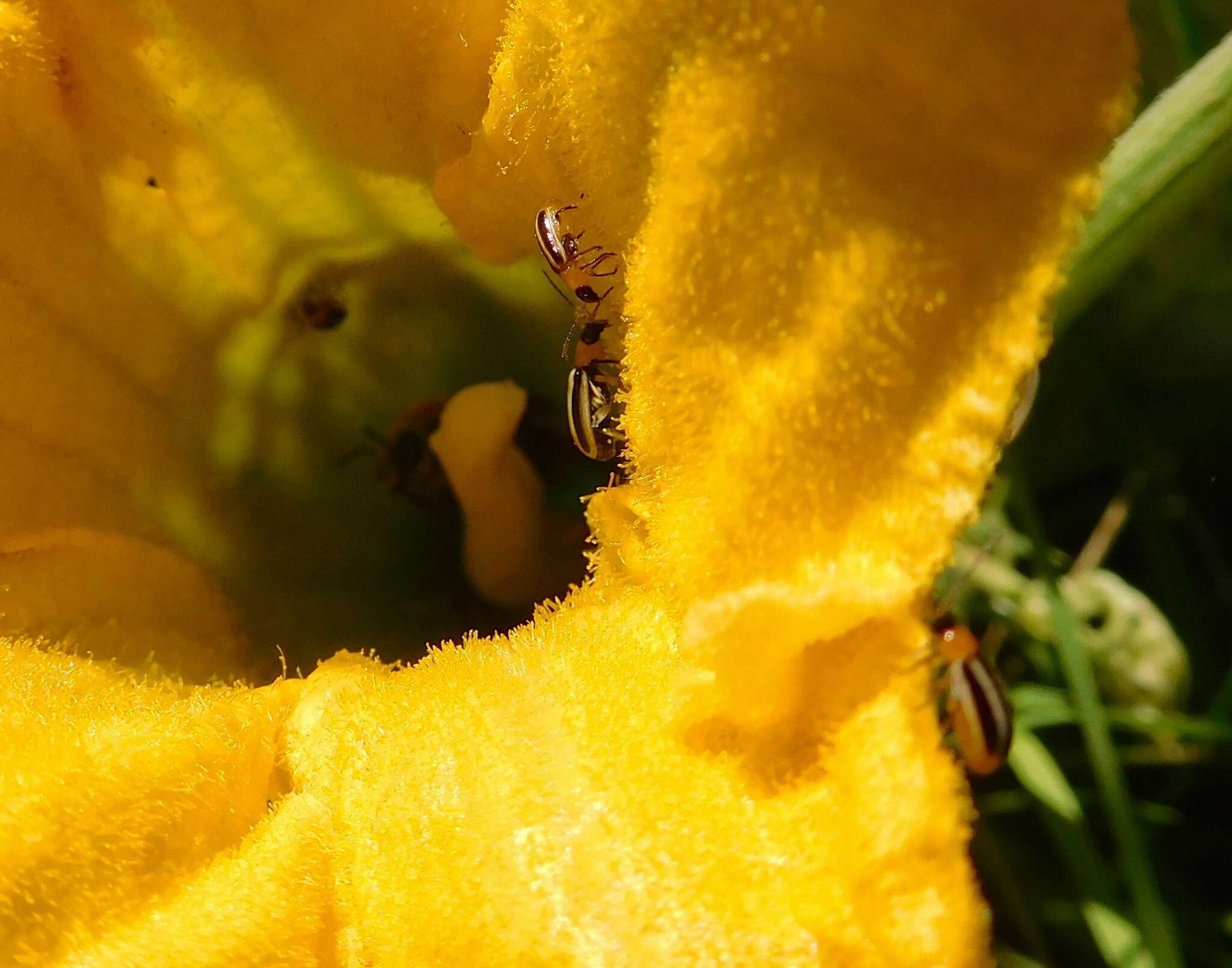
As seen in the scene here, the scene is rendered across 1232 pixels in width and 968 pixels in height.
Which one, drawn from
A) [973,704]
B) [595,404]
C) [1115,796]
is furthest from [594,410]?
[1115,796]

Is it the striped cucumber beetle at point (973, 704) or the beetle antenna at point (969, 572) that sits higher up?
the beetle antenna at point (969, 572)

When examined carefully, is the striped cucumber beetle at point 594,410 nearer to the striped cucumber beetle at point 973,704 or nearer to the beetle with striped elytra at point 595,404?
the beetle with striped elytra at point 595,404

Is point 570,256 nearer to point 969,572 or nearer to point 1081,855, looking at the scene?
point 969,572

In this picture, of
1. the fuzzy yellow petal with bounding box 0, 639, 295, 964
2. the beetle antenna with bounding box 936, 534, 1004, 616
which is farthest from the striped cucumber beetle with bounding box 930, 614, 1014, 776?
the fuzzy yellow petal with bounding box 0, 639, 295, 964

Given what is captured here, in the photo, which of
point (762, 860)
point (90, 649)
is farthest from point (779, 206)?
point (90, 649)

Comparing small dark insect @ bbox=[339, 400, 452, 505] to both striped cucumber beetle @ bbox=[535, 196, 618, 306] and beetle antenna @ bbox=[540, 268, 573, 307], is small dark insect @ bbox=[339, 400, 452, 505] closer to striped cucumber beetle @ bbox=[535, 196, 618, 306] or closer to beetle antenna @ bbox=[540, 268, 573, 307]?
beetle antenna @ bbox=[540, 268, 573, 307]

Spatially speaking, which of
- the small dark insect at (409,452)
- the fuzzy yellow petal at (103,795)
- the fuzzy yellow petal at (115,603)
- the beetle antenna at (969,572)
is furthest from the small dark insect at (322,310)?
the beetle antenna at (969,572)

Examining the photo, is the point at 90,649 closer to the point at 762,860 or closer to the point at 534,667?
the point at 534,667
